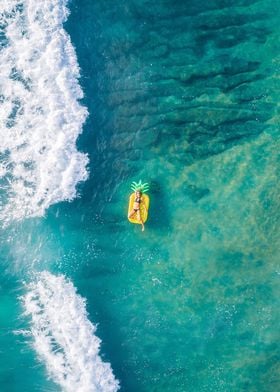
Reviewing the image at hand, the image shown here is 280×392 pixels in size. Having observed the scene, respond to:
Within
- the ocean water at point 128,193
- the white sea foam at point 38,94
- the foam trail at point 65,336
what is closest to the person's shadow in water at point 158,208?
the ocean water at point 128,193

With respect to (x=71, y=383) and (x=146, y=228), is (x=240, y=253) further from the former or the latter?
(x=71, y=383)

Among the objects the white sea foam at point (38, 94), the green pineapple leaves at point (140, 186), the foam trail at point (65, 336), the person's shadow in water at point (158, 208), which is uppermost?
the white sea foam at point (38, 94)

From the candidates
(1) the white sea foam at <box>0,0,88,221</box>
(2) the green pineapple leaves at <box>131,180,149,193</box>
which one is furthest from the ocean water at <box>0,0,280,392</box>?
(2) the green pineapple leaves at <box>131,180,149,193</box>

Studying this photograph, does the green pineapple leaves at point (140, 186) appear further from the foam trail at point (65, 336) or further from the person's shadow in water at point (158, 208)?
the foam trail at point (65, 336)

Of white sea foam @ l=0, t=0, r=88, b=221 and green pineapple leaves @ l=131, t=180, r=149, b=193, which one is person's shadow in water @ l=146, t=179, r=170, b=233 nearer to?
green pineapple leaves @ l=131, t=180, r=149, b=193

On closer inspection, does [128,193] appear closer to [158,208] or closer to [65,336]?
[158,208]

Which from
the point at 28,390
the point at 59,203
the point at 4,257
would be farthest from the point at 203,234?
the point at 28,390

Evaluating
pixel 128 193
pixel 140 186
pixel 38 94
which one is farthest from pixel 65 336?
pixel 38 94
